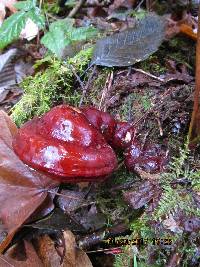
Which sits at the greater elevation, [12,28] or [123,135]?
[12,28]

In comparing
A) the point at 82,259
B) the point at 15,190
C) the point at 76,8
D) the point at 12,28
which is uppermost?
the point at 12,28

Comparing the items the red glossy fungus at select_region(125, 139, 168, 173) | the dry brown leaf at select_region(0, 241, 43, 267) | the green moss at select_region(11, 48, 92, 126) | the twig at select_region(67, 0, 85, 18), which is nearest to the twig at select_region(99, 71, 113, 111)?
the green moss at select_region(11, 48, 92, 126)

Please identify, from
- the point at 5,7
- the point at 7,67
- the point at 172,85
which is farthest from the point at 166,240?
the point at 5,7

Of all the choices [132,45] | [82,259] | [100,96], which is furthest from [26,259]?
[132,45]

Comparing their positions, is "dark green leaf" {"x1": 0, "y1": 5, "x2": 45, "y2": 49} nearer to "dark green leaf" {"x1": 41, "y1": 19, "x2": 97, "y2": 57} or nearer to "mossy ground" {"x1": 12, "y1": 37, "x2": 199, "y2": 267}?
"dark green leaf" {"x1": 41, "y1": 19, "x2": 97, "y2": 57}

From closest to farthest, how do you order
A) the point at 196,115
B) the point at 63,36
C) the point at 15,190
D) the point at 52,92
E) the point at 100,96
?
the point at 196,115 → the point at 15,190 → the point at 100,96 → the point at 52,92 → the point at 63,36

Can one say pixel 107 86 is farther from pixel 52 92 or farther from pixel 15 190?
pixel 15 190
